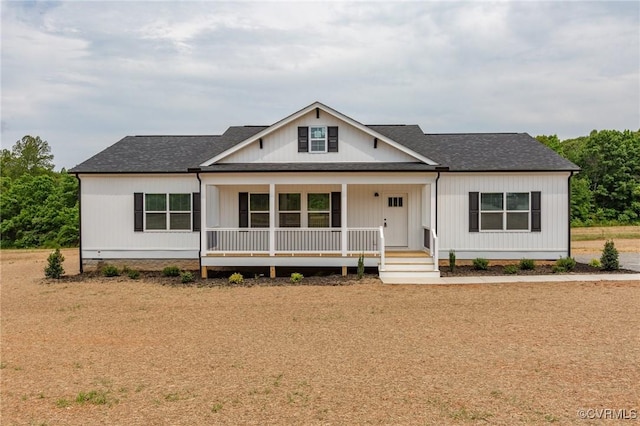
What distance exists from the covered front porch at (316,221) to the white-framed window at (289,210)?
4 cm

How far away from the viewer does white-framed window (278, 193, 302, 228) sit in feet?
59.7

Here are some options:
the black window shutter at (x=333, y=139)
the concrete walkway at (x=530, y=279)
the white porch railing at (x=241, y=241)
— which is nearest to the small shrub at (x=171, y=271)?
the white porch railing at (x=241, y=241)

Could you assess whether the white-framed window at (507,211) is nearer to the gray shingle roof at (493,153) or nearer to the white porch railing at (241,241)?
the gray shingle roof at (493,153)

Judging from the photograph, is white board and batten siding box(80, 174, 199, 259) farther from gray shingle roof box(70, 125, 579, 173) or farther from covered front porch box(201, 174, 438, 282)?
covered front porch box(201, 174, 438, 282)

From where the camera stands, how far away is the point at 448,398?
237 inches

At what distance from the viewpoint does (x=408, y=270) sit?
15.8m

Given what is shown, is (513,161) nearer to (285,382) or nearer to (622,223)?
(285,382)

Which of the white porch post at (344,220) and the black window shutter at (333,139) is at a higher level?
the black window shutter at (333,139)

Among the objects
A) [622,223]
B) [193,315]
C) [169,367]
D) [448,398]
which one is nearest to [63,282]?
[193,315]

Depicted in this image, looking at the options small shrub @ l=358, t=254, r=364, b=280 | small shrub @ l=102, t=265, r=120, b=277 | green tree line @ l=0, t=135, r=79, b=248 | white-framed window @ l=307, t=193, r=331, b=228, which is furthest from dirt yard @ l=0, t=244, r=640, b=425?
green tree line @ l=0, t=135, r=79, b=248

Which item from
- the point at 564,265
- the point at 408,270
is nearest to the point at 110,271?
the point at 408,270

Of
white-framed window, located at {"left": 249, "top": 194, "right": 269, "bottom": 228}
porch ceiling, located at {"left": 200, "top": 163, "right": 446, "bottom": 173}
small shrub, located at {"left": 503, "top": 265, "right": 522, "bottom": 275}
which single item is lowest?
small shrub, located at {"left": 503, "top": 265, "right": 522, "bottom": 275}

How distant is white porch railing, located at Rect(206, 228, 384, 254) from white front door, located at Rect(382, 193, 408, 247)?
70.3 inches

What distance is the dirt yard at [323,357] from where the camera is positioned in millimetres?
5754
